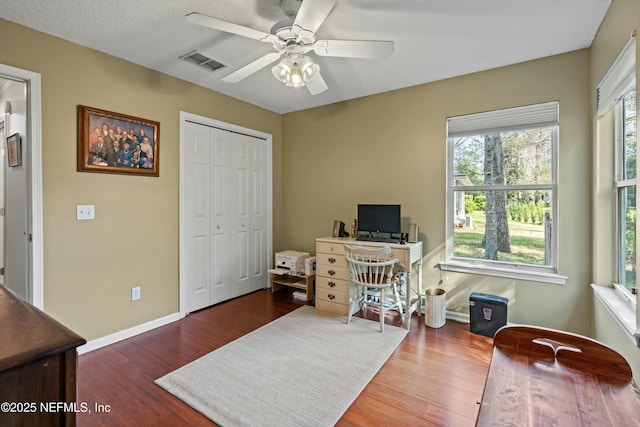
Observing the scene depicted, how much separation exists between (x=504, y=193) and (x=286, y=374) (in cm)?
256

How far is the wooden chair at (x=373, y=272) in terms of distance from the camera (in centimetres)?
280

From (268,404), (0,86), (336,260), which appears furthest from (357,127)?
(0,86)

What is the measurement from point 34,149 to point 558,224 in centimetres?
A: 423

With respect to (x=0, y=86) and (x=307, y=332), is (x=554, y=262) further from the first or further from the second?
(x=0, y=86)

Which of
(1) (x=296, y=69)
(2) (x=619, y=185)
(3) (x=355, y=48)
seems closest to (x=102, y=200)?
(1) (x=296, y=69)

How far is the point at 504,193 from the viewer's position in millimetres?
2922

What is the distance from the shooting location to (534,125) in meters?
2.72

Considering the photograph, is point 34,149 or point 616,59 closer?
point 616,59

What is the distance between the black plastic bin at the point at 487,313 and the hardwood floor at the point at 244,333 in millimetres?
89

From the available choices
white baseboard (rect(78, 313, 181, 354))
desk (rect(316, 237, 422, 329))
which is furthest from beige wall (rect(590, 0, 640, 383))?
white baseboard (rect(78, 313, 181, 354))

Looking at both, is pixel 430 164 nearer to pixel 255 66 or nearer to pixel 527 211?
pixel 527 211

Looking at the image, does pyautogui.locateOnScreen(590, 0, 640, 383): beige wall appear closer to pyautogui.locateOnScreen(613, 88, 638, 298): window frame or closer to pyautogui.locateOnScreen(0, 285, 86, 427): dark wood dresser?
pyautogui.locateOnScreen(613, 88, 638, 298): window frame

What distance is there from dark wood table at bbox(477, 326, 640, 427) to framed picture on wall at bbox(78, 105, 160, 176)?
9.86 feet

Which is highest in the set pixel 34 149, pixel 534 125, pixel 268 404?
pixel 534 125
